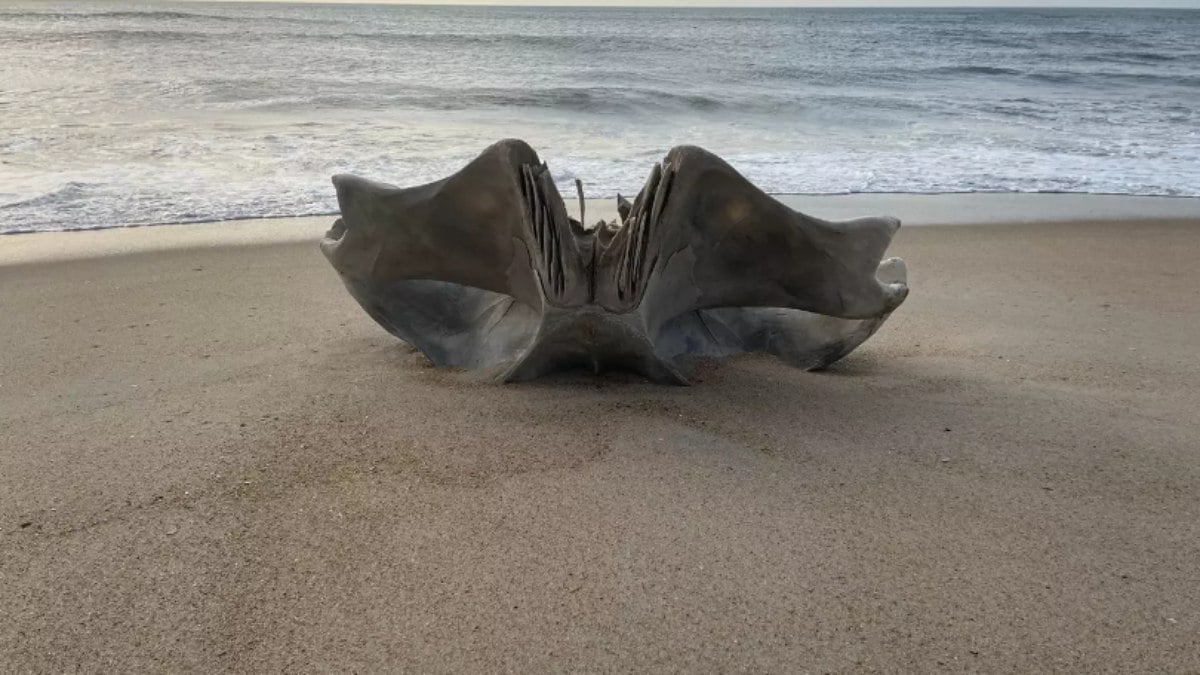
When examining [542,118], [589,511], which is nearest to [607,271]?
[589,511]

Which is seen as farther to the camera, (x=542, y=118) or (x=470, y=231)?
(x=542, y=118)

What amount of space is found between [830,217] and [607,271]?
4.15m

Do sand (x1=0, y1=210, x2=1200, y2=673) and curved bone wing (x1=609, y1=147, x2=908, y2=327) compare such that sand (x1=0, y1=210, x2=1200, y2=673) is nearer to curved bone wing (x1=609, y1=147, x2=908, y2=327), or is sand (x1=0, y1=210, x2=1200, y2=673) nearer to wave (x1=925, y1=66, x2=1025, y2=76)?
curved bone wing (x1=609, y1=147, x2=908, y2=327)

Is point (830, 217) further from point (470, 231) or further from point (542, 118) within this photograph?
point (542, 118)

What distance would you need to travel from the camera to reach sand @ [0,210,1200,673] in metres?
1.80

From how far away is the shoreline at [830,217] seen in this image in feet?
17.9

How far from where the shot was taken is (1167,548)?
2.15 metres

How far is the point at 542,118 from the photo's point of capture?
40.1 feet

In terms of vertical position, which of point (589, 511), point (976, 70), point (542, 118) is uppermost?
point (976, 70)

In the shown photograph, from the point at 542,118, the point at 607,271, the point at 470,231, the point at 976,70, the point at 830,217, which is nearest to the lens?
the point at 607,271

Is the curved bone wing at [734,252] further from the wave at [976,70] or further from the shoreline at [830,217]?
the wave at [976,70]

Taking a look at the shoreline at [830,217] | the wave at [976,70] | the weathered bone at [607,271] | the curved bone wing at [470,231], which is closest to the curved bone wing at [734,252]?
the weathered bone at [607,271]

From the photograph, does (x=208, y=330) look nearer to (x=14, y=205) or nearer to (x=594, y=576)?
(x=594, y=576)

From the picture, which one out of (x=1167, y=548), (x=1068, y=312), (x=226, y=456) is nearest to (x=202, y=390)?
(x=226, y=456)
